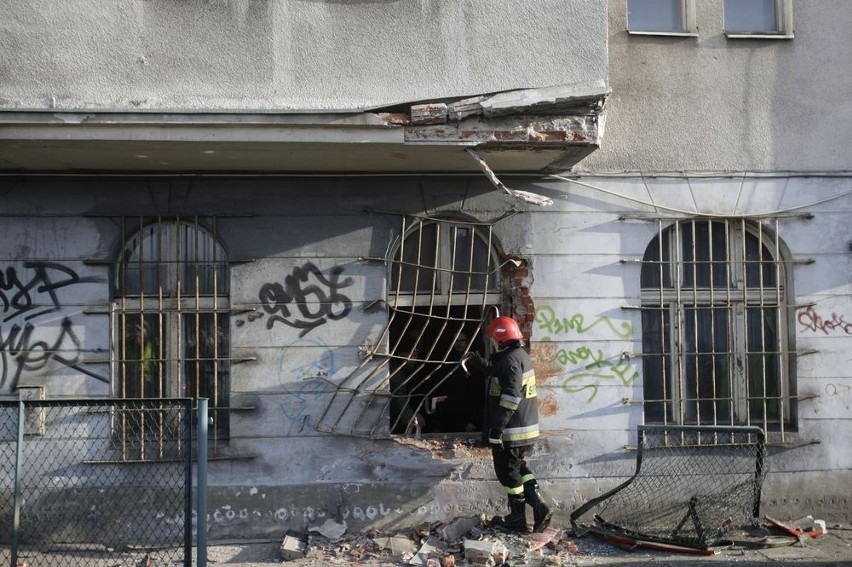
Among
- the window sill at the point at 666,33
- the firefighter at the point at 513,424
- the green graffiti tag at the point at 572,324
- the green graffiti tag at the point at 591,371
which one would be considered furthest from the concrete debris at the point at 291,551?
the window sill at the point at 666,33

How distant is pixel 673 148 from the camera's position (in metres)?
8.00

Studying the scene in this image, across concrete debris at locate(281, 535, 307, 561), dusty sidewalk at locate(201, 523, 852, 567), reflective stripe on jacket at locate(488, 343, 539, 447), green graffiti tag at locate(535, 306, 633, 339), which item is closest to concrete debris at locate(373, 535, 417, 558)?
dusty sidewalk at locate(201, 523, 852, 567)

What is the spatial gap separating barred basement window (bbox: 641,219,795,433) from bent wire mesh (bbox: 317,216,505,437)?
4.79 feet

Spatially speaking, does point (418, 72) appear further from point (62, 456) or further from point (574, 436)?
point (62, 456)

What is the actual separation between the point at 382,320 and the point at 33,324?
2.85m

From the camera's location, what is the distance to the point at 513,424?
728 centimetres

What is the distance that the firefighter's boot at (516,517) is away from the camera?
7248 millimetres

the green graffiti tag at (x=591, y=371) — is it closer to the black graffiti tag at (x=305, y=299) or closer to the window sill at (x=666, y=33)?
the black graffiti tag at (x=305, y=299)

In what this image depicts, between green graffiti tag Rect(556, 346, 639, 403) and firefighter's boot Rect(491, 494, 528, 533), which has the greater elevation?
green graffiti tag Rect(556, 346, 639, 403)

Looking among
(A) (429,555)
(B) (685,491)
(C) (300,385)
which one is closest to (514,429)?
(A) (429,555)

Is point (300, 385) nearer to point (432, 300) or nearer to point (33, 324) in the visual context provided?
point (432, 300)

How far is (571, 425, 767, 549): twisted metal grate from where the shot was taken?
7164 mm

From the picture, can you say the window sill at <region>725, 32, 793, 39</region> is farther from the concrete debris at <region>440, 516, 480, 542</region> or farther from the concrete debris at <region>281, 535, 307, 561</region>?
the concrete debris at <region>281, 535, 307, 561</region>

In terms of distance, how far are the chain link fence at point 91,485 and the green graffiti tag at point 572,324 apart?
10.2 feet
